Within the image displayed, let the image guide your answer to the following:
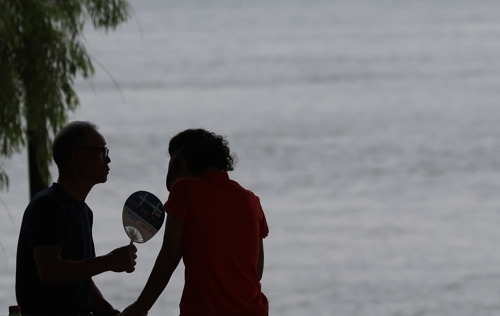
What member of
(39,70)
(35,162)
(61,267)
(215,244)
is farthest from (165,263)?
(35,162)

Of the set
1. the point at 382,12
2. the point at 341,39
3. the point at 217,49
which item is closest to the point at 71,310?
the point at 217,49

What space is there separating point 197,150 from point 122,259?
356mm

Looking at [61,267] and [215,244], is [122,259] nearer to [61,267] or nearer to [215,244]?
[61,267]

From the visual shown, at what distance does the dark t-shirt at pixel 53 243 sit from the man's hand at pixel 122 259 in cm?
11

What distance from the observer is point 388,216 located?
21.9 m

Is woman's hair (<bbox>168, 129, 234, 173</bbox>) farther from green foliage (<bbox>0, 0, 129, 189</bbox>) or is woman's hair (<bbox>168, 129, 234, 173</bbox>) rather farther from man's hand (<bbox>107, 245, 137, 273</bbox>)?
green foliage (<bbox>0, 0, 129, 189</bbox>)

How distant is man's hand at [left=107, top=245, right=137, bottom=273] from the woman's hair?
0.93 feet

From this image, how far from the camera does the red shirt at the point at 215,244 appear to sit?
10.8 feet

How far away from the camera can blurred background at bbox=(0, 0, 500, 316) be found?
17422 millimetres

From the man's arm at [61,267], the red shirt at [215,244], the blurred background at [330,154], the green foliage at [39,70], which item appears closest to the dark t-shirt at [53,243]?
the man's arm at [61,267]

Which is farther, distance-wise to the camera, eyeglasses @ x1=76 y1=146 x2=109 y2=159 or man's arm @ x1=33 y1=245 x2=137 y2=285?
eyeglasses @ x1=76 y1=146 x2=109 y2=159

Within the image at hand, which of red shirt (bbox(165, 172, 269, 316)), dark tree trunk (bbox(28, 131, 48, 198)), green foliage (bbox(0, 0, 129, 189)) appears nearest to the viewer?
red shirt (bbox(165, 172, 269, 316))

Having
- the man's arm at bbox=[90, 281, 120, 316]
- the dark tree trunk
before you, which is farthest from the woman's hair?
the dark tree trunk

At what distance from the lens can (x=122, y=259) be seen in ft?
11.2
